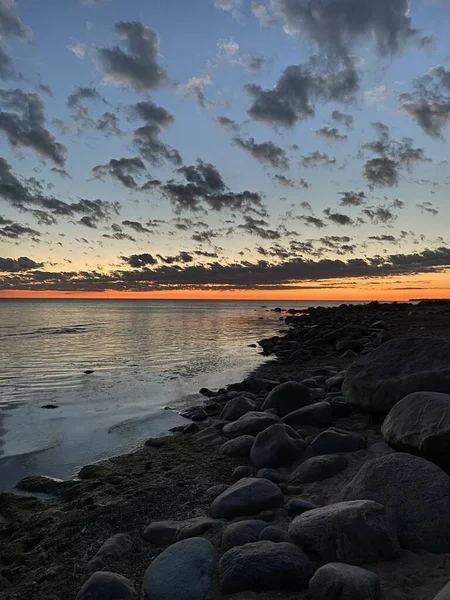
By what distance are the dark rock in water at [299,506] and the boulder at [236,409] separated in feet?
14.4

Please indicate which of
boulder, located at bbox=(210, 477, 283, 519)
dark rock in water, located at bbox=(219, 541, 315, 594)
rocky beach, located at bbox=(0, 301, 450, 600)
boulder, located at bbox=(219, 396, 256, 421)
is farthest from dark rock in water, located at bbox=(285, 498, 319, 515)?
boulder, located at bbox=(219, 396, 256, 421)

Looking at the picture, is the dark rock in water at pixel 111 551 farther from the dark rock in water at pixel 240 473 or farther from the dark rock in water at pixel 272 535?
the dark rock in water at pixel 240 473

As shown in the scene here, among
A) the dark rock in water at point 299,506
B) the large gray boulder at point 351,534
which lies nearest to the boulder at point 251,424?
the dark rock in water at point 299,506

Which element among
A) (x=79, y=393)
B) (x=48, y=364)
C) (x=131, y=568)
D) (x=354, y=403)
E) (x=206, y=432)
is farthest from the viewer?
(x=48, y=364)

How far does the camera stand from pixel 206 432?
8336 mm

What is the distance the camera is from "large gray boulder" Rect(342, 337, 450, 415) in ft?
21.4

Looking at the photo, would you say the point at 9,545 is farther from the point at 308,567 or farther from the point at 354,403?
the point at 354,403

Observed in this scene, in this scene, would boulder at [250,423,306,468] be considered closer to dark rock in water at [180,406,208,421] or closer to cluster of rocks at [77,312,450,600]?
cluster of rocks at [77,312,450,600]

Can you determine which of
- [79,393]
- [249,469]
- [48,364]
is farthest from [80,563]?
[48,364]

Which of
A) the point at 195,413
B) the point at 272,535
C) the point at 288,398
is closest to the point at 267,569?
the point at 272,535

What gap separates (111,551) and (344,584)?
7.53 ft

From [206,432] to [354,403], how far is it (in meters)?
2.72

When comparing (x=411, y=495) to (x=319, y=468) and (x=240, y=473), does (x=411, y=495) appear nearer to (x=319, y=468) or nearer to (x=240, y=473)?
(x=319, y=468)

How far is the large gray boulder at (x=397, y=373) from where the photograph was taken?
6520 mm
